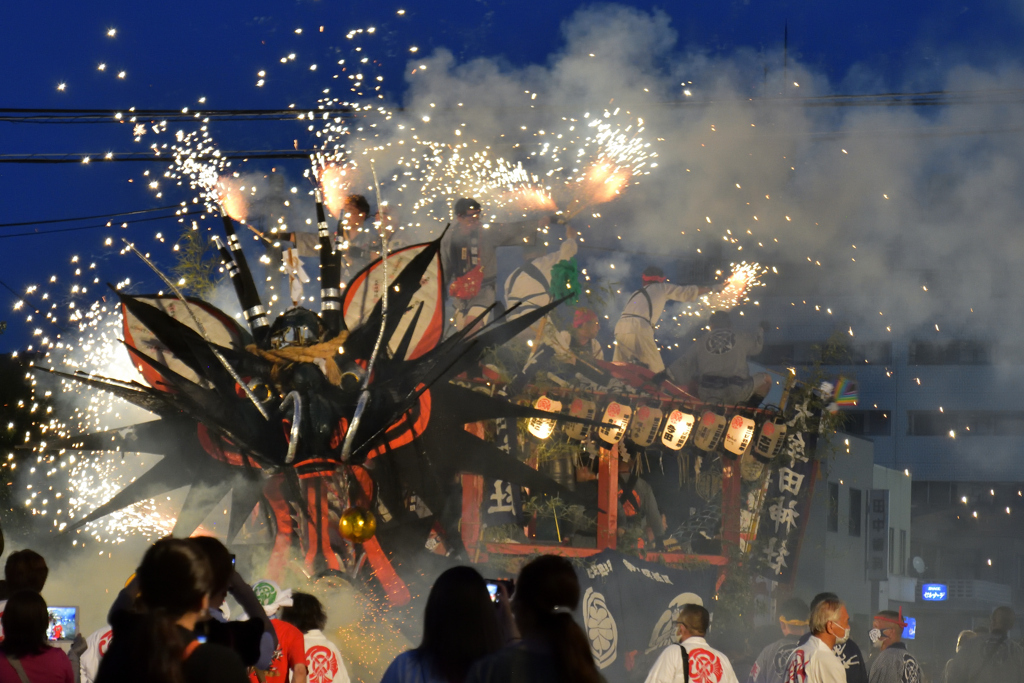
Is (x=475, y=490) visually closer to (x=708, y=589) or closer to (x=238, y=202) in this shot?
(x=708, y=589)

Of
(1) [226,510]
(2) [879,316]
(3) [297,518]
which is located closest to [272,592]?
(3) [297,518]

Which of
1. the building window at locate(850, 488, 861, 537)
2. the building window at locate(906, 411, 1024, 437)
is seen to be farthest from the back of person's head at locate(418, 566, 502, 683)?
the building window at locate(906, 411, 1024, 437)

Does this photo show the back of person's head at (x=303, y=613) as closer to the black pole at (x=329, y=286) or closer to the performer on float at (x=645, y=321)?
the black pole at (x=329, y=286)

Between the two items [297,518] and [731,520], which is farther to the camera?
[731,520]

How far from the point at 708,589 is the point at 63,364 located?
7.11 m

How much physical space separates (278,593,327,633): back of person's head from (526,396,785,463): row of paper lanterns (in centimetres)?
474

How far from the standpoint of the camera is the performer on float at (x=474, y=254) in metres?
10.6

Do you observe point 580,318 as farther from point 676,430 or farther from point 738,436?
point 738,436

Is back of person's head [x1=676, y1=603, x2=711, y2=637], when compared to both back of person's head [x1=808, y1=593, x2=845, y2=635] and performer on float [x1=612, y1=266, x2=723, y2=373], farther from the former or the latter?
performer on float [x1=612, y1=266, x2=723, y2=373]

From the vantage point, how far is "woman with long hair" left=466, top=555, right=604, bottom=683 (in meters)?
3.04

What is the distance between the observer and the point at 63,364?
1121cm

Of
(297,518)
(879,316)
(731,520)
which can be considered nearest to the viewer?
(297,518)

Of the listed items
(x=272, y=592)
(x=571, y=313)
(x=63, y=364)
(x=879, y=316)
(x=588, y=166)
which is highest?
(x=879, y=316)

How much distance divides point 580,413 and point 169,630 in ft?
25.3
